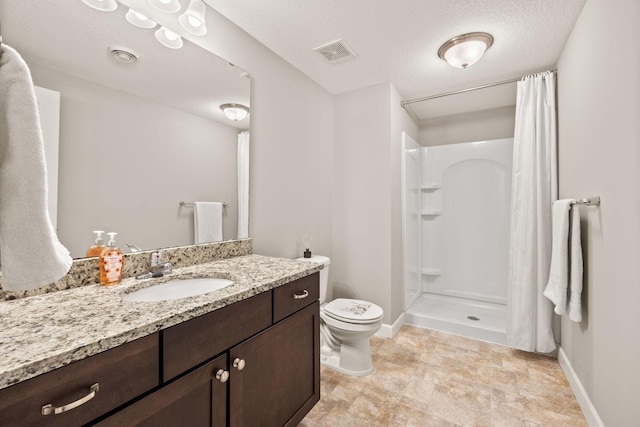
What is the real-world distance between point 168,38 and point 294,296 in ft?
4.78

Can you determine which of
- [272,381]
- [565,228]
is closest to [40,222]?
[272,381]

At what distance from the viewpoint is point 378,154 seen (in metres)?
2.63

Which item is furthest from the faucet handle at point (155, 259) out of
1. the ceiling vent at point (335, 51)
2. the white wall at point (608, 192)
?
the white wall at point (608, 192)

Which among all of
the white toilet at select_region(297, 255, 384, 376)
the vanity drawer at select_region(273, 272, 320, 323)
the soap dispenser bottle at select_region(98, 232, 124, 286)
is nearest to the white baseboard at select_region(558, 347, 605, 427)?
the white toilet at select_region(297, 255, 384, 376)

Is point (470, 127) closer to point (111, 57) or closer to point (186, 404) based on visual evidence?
point (111, 57)

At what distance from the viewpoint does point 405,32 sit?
1904 millimetres

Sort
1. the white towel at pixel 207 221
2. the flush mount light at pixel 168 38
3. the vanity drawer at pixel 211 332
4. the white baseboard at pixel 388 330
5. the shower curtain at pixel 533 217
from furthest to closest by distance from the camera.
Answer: the white baseboard at pixel 388 330 → the shower curtain at pixel 533 217 → the white towel at pixel 207 221 → the flush mount light at pixel 168 38 → the vanity drawer at pixel 211 332

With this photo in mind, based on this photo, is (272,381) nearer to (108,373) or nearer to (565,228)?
(108,373)

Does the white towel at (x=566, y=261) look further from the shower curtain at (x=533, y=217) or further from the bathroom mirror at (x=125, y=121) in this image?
the bathroom mirror at (x=125, y=121)

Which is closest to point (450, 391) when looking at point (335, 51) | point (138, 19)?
point (335, 51)

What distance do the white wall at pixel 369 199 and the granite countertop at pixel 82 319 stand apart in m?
1.56

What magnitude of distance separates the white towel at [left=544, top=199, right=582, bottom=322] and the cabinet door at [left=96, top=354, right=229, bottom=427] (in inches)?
73.5

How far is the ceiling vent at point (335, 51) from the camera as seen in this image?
2.04 m

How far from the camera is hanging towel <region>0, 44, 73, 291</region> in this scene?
655mm
